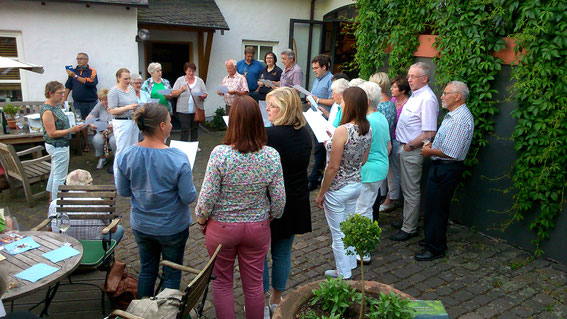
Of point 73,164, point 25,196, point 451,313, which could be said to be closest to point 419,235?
point 451,313

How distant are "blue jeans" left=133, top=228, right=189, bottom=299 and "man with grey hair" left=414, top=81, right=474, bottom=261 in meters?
2.80

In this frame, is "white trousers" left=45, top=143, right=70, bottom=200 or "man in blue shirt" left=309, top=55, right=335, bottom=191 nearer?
"white trousers" left=45, top=143, right=70, bottom=200

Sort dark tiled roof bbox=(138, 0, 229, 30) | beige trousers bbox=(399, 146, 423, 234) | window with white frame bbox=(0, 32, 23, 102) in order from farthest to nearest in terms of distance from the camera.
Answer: dark tiled roof bbox=(138, 0, 229, 30) < window with white frame bbox=(0, 32, 23, 102) < beige trousers bbox=(399, 146, 423, 234)

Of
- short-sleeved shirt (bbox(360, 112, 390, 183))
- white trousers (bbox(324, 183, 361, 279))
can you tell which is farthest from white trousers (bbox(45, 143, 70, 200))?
short-sleeved shirt (bbox(360, 112, 390, 183))

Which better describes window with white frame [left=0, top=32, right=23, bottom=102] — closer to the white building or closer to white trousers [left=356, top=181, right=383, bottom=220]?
the white building

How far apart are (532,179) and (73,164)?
773cm

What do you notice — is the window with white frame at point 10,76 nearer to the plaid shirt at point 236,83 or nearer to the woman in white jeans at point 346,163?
the plaid shirt at point 236,83

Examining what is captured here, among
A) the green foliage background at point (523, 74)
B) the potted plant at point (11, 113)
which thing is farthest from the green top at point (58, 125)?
the green foliage background at point (523, 74)

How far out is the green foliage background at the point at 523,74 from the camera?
4363 millimetres

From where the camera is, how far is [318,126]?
477 centimetres

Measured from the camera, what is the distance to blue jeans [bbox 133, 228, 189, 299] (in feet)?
11.0

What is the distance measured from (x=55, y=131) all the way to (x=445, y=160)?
5.03 meters

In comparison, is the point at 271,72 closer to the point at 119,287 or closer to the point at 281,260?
the point at 281,260

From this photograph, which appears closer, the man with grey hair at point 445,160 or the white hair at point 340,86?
the man with grey hair at point 445,160
